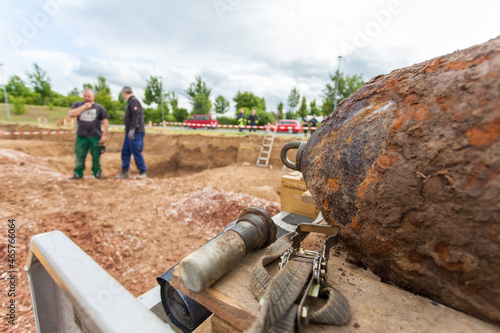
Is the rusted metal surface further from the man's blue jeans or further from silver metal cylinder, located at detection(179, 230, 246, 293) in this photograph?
the man's blue jeans

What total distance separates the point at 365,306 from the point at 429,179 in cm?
53

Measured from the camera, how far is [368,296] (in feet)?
3.24

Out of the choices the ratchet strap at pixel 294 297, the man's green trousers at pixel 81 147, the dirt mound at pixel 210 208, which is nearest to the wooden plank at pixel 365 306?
the ratchet strap at pixel 294 297

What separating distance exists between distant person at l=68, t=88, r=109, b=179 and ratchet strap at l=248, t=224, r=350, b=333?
594cm

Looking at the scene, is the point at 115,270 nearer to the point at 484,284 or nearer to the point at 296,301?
the point at 296,301

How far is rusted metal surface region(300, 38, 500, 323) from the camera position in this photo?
79cm

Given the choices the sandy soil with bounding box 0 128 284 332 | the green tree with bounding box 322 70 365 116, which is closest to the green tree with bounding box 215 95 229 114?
the green tree with bounding box 322 70 365 116

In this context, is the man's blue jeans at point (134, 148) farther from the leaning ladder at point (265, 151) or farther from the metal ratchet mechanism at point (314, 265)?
the metal ratchet mechanism at point (314, 265)

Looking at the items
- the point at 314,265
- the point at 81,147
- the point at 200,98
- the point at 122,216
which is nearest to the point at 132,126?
the point at 81,147

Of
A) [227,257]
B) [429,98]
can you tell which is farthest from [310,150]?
[227,257]

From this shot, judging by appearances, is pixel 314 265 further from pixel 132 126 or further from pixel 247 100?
pixel 247 100

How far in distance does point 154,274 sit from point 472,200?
3056 millimetres

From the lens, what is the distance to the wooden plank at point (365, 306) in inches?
32.5

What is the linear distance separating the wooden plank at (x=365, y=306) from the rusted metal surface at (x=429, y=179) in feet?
0.22
